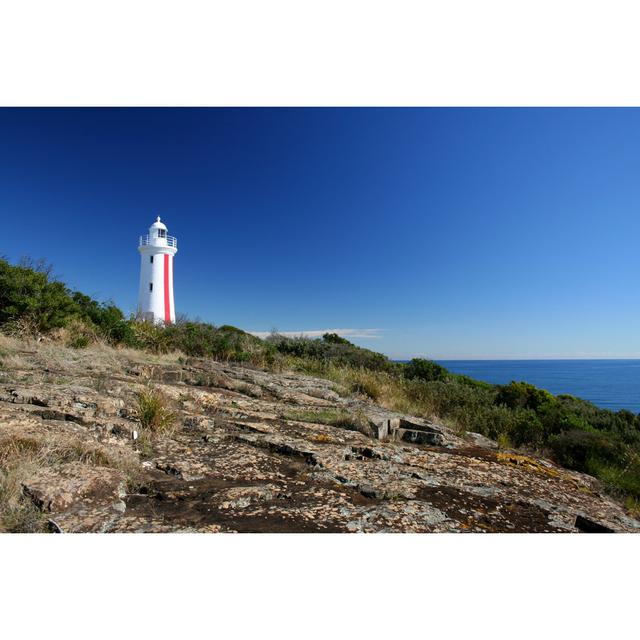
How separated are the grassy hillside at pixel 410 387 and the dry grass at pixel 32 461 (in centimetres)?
466

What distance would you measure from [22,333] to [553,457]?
36.6 feet

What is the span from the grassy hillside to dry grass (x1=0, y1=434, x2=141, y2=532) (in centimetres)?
466

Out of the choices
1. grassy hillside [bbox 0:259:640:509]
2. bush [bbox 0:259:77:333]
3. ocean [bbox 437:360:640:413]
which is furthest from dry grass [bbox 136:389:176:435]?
ocean [bbox 437:360:640:413]

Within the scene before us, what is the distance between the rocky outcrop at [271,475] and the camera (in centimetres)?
230

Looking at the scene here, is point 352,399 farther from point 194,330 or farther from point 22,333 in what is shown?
point 22,333

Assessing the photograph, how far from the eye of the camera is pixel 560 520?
2.64 metres

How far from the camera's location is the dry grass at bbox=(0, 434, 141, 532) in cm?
208

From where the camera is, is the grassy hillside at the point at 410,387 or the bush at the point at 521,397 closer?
the grassy hillside at the point at 410,387

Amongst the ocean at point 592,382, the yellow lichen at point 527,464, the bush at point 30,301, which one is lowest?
the ocean at point 592,382

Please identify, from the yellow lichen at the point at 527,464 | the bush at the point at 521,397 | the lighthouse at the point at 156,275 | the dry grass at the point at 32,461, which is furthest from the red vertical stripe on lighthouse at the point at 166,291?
the yellow lichen at the point at 527,464

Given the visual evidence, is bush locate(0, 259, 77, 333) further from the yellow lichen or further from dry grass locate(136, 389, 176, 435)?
the yellow lichen

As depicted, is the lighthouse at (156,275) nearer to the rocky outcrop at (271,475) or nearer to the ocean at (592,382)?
the ocean at (592,382)

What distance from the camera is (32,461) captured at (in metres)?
2.51

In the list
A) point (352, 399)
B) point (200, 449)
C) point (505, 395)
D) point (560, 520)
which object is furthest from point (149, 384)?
point (505, 395)
